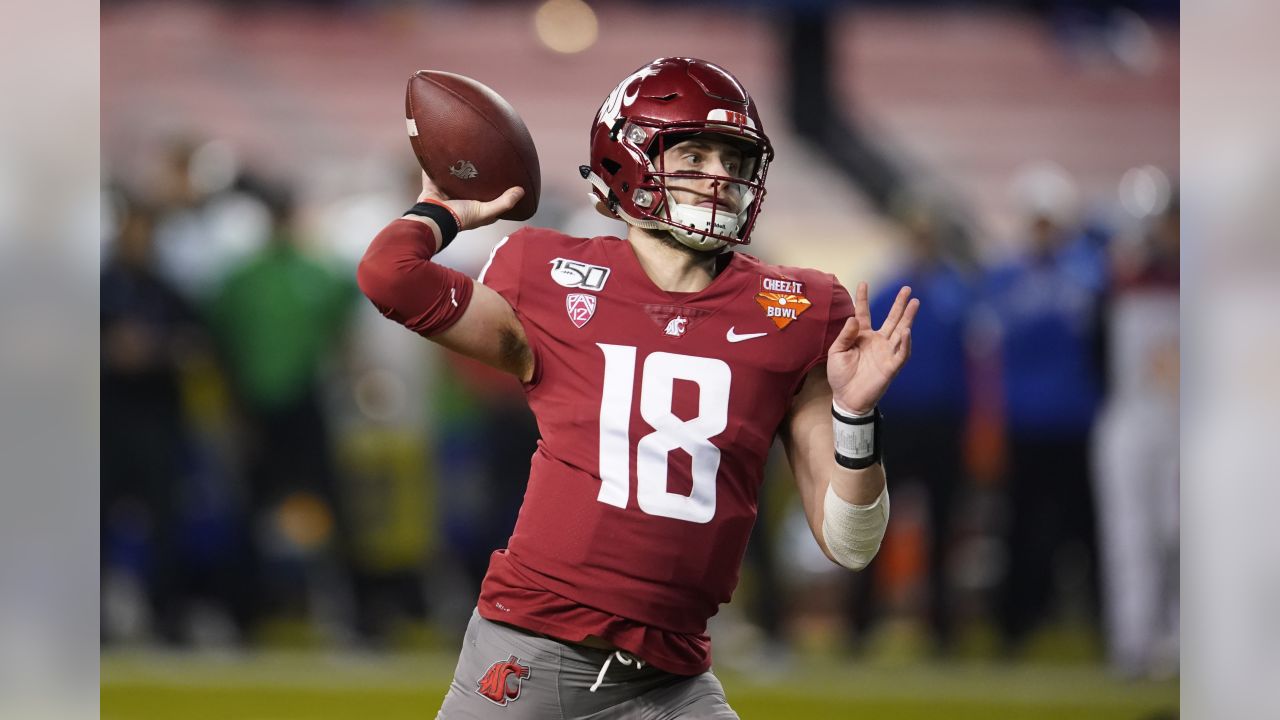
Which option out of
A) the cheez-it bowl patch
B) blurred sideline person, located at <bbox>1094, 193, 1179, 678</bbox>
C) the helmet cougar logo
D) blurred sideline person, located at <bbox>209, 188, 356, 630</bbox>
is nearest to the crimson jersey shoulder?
the helmet cougar logo

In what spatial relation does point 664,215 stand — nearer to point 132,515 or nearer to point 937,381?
point 937,381

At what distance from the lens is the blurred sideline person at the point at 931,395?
570 cm

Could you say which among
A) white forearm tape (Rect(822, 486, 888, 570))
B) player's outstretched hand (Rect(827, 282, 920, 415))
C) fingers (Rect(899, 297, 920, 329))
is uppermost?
fingers (Rect(899, 297, 920, 329))

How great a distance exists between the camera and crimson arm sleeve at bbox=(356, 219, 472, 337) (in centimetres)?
212

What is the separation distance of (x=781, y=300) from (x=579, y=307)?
32cm

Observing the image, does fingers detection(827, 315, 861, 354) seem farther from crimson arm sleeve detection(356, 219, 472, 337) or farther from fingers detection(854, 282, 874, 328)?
crimson arm sleeve detection(356, 219, 472, 337)

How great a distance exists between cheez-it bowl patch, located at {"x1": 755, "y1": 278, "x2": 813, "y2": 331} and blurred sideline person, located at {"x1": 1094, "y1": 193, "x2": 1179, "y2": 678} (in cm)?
360

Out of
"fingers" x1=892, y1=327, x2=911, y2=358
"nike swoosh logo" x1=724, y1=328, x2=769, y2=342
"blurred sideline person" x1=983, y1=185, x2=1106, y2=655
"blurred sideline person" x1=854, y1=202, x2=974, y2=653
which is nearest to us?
"fingers" x1=892, y1=327, x2=911, y2=358

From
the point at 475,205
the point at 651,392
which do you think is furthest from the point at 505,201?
the point at 651,392

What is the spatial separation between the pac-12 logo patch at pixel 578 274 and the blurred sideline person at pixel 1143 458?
376cm

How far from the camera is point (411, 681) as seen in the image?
5.20 metres

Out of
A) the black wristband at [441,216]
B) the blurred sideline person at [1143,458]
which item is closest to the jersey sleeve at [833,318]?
the black wristband at [441,216]

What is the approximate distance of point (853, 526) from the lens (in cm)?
222
